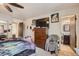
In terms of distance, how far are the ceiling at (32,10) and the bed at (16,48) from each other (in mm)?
391

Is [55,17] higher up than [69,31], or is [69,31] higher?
[55,17]

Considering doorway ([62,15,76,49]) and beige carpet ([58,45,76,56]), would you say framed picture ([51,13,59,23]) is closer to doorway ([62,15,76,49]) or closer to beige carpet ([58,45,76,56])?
doorway ([62,15,76,49])

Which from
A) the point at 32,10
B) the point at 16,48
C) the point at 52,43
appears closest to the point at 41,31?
the point at 52,43

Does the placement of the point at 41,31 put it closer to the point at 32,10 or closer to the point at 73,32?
the point at 32,10

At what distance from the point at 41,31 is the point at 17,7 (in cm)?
54

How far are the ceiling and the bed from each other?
0.39 m

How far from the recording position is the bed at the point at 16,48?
6.51 feet

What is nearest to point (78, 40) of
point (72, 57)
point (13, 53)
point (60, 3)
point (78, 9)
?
point (72, 57)

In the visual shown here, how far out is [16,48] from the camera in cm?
200

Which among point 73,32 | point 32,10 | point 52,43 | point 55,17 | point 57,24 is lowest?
point 52,43

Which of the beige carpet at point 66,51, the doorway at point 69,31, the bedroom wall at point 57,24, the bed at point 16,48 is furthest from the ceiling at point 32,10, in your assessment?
the beige carpet at point 66,51

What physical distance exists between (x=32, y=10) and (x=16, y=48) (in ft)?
2.13

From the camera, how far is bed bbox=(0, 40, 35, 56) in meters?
1.98

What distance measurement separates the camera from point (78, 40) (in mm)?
1992
